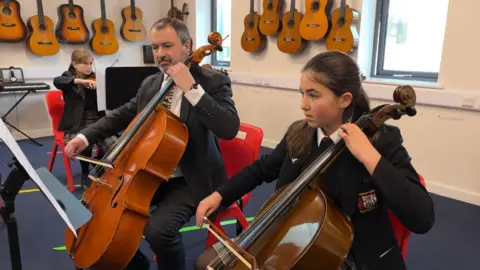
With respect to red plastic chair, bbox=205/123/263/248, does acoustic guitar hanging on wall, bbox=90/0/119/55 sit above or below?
above

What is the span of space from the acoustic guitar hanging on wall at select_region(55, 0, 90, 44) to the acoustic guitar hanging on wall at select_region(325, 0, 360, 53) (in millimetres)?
3155

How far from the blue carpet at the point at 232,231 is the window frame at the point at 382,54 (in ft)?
3.79

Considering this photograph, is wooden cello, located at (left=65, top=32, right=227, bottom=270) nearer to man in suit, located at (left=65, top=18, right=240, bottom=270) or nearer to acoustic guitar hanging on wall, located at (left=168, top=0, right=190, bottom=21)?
man in suit, located at (left=65, top=18, right=240, bottom=270)

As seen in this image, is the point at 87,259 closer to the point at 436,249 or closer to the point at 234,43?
the point at 436,249

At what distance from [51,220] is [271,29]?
2788mm

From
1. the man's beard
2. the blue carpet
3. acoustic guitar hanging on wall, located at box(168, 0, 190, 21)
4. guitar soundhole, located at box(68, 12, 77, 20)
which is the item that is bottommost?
the blue carpet

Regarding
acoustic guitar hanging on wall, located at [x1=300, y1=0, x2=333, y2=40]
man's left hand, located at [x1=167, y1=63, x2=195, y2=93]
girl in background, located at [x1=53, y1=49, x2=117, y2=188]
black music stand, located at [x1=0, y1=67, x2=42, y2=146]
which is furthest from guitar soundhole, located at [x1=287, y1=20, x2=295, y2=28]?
black music stand, located at [x1=0, y1=67, x2=42, y2=146]

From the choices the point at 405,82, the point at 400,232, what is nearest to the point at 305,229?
the point at 400,232

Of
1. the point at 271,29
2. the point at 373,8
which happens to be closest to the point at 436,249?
the point at 373,8

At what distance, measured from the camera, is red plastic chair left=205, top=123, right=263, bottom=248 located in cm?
183

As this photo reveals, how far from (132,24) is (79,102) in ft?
8.71

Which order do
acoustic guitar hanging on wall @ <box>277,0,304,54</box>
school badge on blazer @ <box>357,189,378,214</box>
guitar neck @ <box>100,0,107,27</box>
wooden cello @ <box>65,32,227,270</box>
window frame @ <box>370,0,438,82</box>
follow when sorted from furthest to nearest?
guitar neck @ <box>100,0,107,27</box> < acoustic guitar hanging on wall @ <box>277,0,304,54</box> < window frame @ <box>370,0,438,82</box> < wooden cello @ <box>65,32,227,270</box> < school badge on blazer @ <box>357,189,378,214</box>

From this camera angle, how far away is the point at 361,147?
1.07 metres

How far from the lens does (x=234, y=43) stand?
485 centimetres
